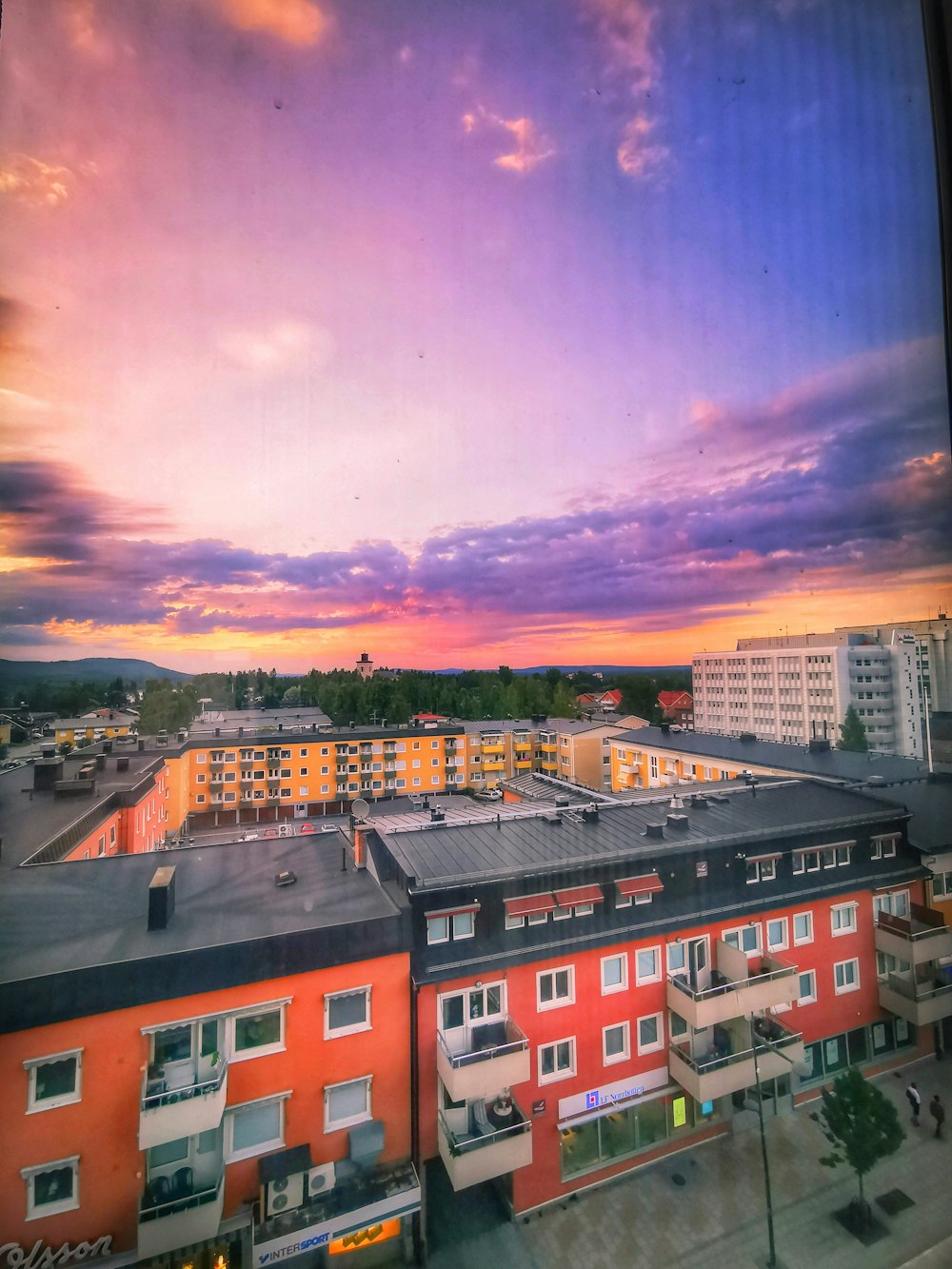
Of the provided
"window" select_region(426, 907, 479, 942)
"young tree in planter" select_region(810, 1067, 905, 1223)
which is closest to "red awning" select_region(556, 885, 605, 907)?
"window" select_region(426, 907, 479, 942)

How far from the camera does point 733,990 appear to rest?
6.79ft

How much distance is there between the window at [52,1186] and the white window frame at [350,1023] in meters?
0.64

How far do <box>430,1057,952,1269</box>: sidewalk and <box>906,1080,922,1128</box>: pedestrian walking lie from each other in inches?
1.1

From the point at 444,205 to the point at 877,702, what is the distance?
8.13ft

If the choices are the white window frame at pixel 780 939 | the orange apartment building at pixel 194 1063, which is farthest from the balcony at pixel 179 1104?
the white window frame at pixel 780 939

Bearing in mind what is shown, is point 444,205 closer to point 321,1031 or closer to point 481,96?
point 481,96

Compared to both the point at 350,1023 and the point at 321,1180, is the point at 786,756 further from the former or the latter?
the point at 321,1180

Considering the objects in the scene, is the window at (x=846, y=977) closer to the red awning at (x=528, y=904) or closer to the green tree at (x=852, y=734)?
the green tree at (x=852, y=734)

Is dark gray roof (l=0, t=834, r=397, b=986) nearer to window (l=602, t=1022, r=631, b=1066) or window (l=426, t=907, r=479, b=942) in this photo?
window (l=426, t=907, r=479, b=942)

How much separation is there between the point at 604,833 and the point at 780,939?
78cm

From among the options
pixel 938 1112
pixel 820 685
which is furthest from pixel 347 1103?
pixel 820 685

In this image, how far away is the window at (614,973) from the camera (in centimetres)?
213

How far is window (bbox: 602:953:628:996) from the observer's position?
84.0 inches

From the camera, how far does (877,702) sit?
88.4 inches
